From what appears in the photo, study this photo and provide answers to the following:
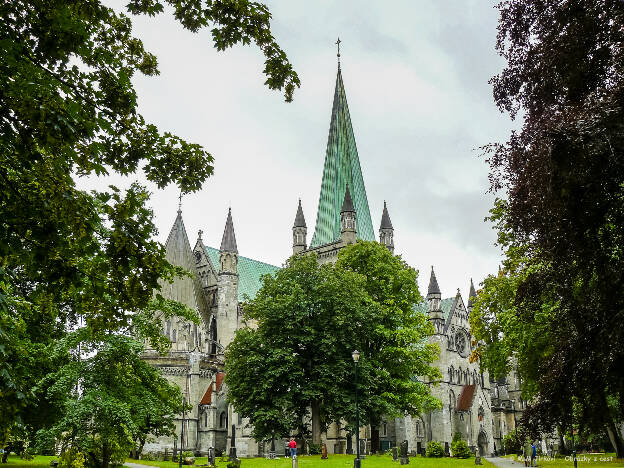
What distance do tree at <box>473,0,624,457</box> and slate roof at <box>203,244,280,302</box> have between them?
48.4 metres

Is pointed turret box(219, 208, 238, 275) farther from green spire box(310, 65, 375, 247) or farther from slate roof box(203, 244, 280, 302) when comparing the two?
green spire box(310, 65, 375, 247)

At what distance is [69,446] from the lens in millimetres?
20469

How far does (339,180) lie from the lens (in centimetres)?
6456

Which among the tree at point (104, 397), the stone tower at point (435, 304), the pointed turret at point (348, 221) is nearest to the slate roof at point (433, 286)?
the stone tower at point (435, 304)

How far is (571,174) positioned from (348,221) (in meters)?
50.2

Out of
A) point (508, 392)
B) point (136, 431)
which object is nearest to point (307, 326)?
point (136, 431)

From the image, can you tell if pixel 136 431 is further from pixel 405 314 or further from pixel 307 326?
pixel 405 314

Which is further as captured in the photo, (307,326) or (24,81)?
(307,326)

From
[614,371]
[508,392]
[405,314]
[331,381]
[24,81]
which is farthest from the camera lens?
[508,392]

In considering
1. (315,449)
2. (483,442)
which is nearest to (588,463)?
(315,449)

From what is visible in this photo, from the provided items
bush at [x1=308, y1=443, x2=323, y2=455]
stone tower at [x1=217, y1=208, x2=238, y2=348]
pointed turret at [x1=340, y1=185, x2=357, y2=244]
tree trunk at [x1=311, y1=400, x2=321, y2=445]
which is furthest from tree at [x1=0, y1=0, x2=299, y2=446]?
pointed turret at [x1=340, y1=185, x2=357, y2=244]

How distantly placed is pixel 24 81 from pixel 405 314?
3261cm

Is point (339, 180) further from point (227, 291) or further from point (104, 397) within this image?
point (104, 397)

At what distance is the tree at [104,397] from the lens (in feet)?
59.6
